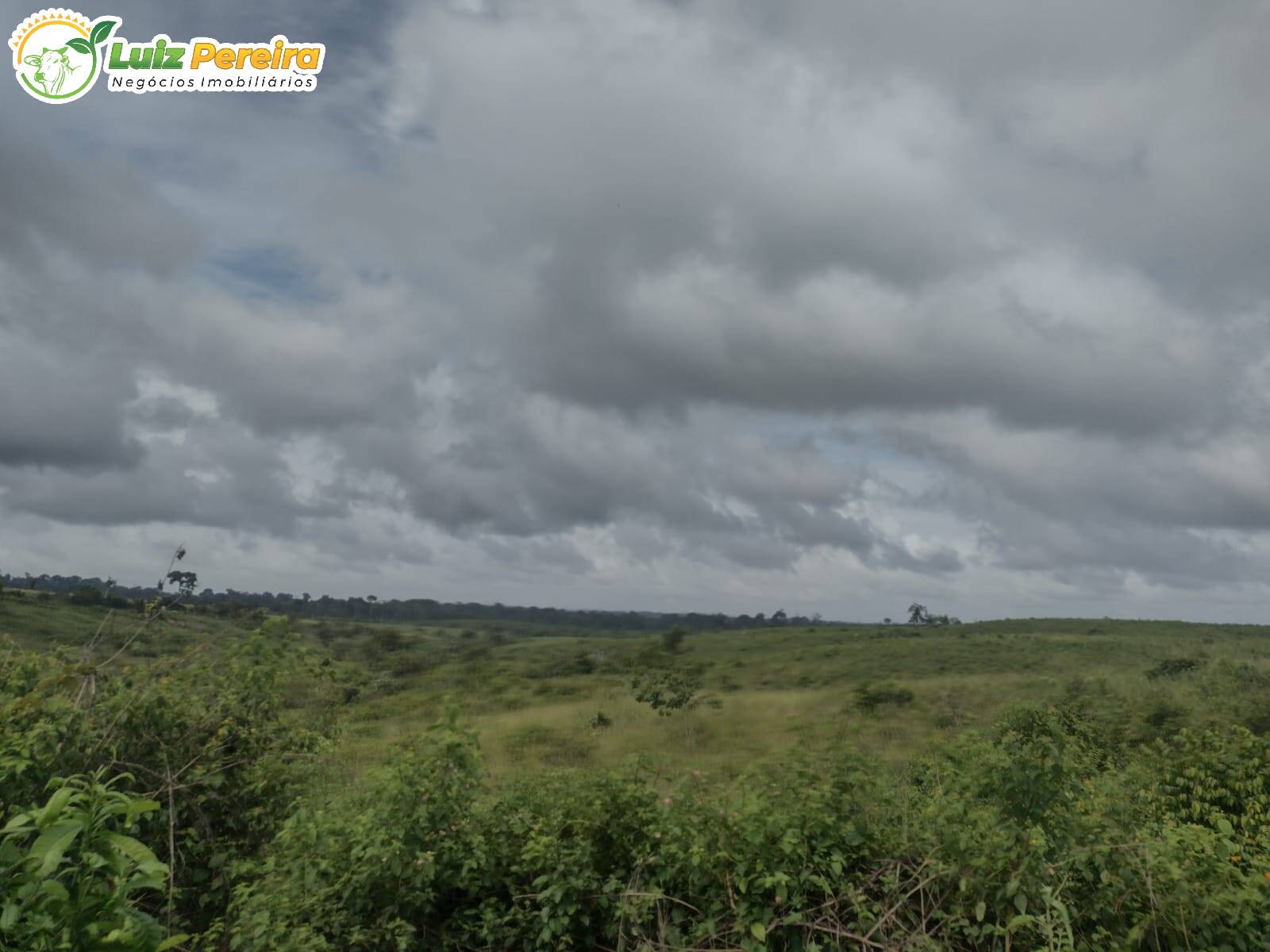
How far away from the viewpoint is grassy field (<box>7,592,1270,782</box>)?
7.81 metres

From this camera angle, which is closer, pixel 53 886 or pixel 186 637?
pixel 53 886

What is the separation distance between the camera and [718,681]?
107ft

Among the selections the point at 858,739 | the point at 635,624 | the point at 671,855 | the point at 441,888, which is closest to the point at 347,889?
the point at 441,888

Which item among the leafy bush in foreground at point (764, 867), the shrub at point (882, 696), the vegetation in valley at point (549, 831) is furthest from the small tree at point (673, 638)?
the leafy bush in foreground at point (764, 867)

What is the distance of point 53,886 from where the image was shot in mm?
1457

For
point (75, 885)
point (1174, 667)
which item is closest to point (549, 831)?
point (75, 885)

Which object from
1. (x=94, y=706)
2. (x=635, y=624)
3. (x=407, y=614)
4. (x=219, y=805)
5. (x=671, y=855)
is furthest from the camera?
(x=635, y=624)

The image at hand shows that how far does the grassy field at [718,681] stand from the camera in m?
7.81

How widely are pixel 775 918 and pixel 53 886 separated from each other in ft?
14.2

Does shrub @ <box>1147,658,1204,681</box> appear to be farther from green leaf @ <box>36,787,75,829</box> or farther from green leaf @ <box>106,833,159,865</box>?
green leaf @ <box>36,787,75,829</box>

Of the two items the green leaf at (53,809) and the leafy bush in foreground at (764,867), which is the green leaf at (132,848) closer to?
the green leaf at (53,809)

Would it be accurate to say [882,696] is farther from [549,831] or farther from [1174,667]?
[549,831]

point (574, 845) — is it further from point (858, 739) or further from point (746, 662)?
point (746, 662)

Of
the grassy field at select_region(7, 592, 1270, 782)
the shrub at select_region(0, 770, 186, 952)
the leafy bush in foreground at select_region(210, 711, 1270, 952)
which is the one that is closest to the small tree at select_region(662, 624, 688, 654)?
the grassy field at select_region(7, 592, 1270, 782)
